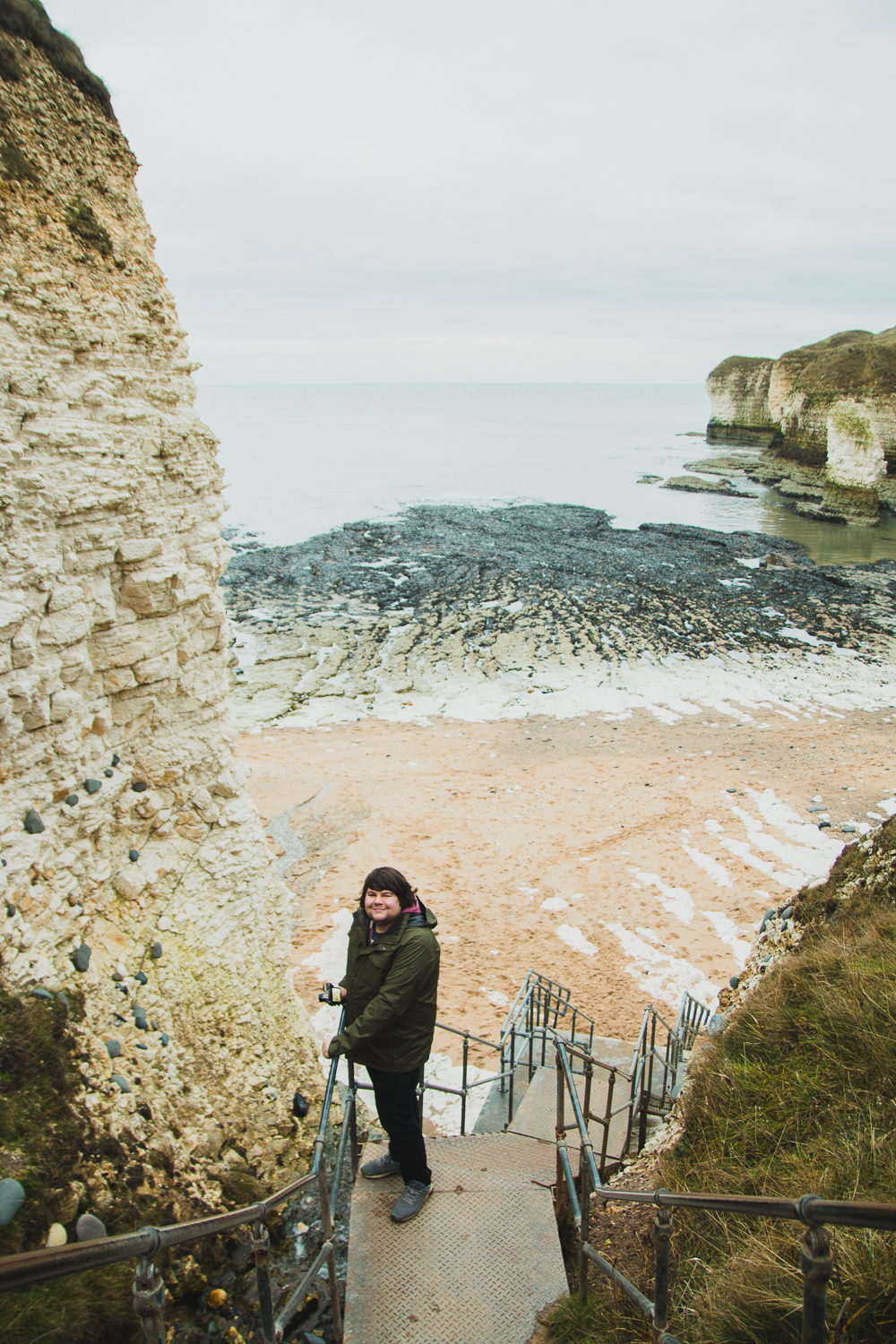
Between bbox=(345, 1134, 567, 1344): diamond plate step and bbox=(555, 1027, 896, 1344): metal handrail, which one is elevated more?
bbox=(555, 1027, 896, 1344): metal handrail

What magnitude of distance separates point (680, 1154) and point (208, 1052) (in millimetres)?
2874

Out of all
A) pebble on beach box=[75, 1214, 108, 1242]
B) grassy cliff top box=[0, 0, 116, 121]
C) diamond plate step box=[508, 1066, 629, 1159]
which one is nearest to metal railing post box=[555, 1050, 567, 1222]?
diamond plate step box=[508, 1066, 629, 1159]

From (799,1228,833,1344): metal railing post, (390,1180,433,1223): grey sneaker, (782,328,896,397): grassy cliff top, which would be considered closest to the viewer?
(799,1228,833,1344): metal railing post

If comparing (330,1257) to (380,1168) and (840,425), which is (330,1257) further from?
(840,425)

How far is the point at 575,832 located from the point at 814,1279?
37.0ft

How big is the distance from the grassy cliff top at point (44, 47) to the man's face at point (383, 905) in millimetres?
5218

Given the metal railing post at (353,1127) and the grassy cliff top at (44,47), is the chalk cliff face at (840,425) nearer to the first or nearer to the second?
the grassy cliff top at (44,47)

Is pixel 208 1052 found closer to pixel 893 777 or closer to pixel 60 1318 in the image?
pixel 60 1318

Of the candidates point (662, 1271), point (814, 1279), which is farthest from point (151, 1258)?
point (814, 1279)

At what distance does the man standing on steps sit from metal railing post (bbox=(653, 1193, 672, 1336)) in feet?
4.74

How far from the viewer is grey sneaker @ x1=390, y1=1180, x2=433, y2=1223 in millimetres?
3885

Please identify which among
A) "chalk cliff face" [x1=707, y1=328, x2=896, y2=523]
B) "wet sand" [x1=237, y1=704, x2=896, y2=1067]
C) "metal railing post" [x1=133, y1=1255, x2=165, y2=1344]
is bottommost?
"wet sand" [x1=237, y1=704, x2=896, y2=1067]

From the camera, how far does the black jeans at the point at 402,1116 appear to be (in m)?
3.94

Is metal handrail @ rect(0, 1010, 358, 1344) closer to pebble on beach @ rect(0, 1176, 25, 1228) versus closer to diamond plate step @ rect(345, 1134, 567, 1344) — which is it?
diamond plate step @ rect(345, 1134, 567, 1344)
